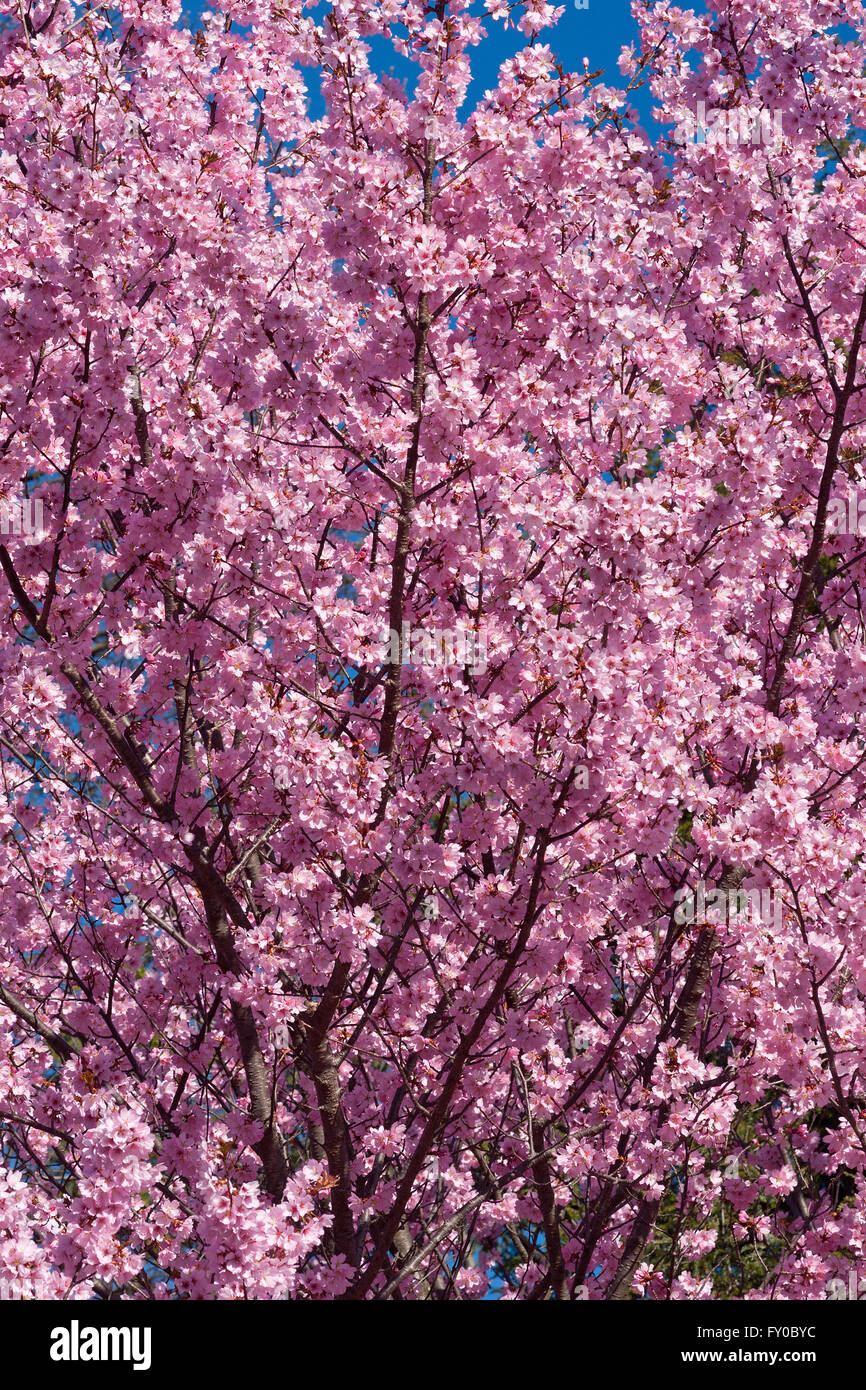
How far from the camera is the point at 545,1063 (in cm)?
852

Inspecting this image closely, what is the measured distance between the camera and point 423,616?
7348 millimetres

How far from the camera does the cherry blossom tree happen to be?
6.66 meters

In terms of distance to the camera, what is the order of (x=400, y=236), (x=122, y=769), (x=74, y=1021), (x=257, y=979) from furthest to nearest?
(x=74, y=1021), (x=122, y=769), (x=257, y=979), (x=400, y=236)

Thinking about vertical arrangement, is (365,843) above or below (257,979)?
above

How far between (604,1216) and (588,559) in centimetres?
445

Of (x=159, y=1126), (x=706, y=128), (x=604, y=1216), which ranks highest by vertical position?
(x=706, y=128)

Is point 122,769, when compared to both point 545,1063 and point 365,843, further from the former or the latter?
point 545,1063

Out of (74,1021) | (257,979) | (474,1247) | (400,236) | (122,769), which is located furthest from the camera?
(474,1247)

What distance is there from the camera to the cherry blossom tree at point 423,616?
6.66 metres
